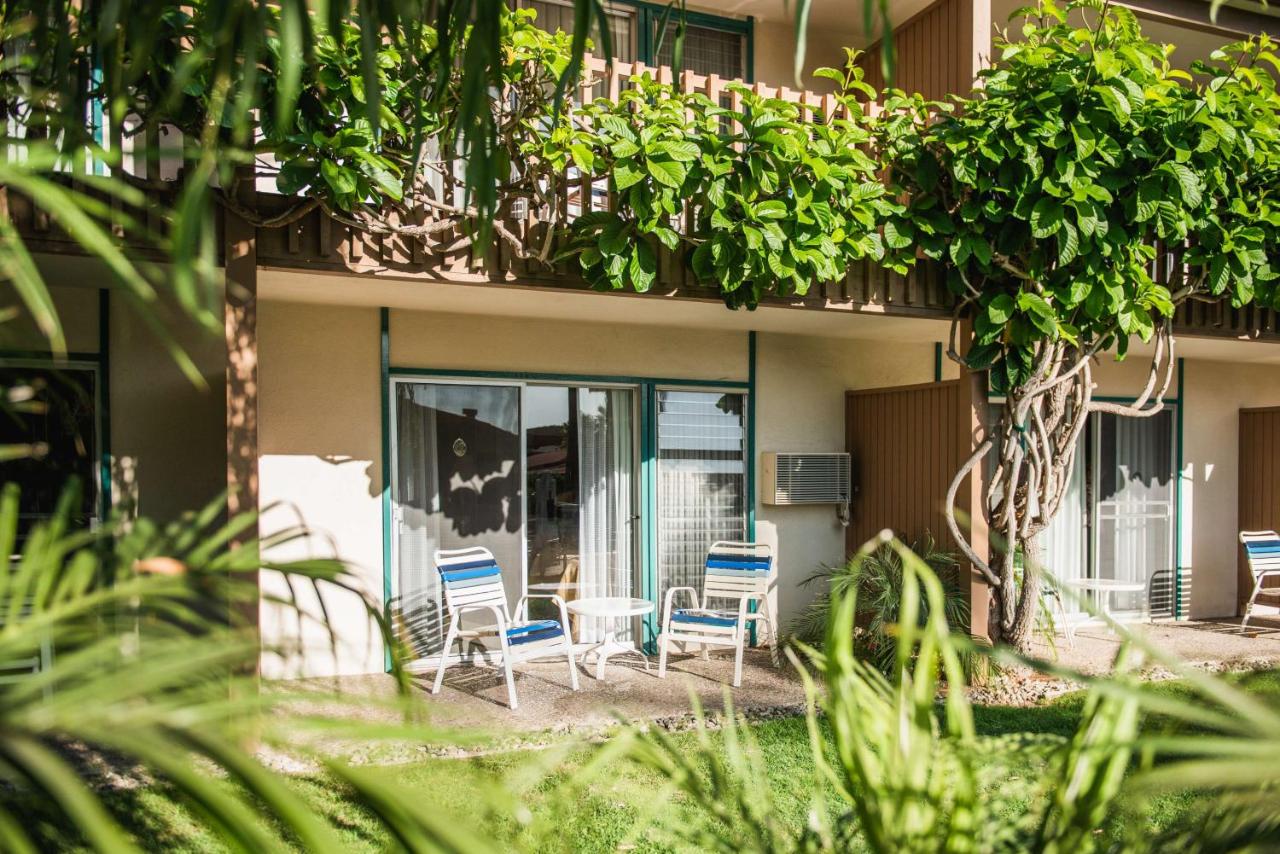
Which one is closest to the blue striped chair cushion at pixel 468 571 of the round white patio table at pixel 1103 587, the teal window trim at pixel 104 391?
the teal window trim at pixel 104 391

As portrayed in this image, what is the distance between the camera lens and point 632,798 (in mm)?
3877

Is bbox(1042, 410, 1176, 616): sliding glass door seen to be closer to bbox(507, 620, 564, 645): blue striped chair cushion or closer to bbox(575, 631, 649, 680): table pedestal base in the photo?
bbox(575, 631, 649, 680): table pedestal base

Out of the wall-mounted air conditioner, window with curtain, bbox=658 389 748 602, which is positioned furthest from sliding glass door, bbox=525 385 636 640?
the wall-mounted air conditioner

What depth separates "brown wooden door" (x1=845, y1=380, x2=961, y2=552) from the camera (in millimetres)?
6656

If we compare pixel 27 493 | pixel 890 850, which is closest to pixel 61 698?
pixel 890 850

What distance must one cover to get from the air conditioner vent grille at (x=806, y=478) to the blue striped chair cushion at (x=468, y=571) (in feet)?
8.09

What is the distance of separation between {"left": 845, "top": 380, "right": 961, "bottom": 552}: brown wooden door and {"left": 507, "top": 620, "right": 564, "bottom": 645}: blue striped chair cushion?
116 inches

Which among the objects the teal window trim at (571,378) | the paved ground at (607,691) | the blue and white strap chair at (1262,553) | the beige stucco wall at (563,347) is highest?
the beige stucco wall at (563,347)

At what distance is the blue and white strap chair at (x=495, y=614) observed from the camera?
561 cm

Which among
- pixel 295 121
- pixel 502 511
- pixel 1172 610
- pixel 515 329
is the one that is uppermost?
pixel 295 121

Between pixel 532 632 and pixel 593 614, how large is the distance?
0.52 meters

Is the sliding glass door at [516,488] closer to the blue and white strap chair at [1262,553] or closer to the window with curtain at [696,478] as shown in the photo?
the window with curtain at [696,478]

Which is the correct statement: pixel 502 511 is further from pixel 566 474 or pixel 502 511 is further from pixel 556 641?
pixel 556 641

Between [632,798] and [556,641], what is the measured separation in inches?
81.7
